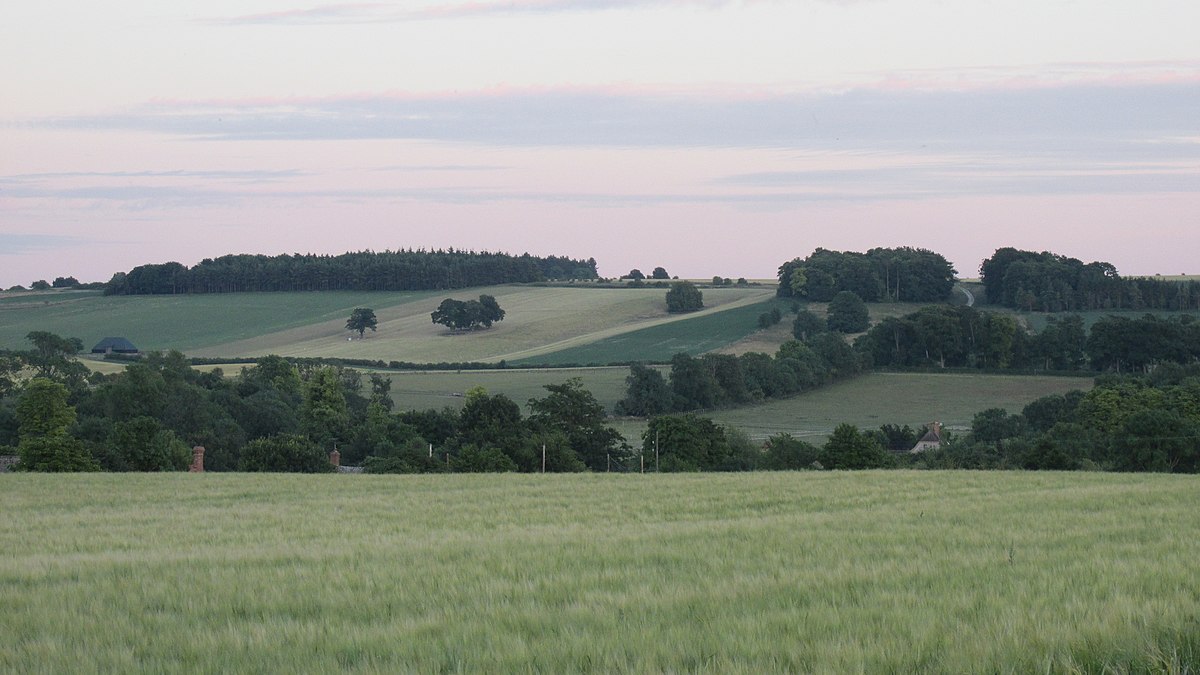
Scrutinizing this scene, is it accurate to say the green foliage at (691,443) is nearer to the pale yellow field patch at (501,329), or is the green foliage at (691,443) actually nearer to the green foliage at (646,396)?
the green foliage at (646,396)

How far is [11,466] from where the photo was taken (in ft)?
147

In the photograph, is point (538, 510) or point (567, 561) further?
point (538, 510)

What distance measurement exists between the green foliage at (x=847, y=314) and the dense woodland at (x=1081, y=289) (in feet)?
62.0

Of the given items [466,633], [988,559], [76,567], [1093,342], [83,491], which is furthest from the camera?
[1093,342]

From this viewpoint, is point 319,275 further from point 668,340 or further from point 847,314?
point 847,314

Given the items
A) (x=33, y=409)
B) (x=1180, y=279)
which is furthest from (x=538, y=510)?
(x=1180, y=279)

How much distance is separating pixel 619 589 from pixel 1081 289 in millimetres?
119233

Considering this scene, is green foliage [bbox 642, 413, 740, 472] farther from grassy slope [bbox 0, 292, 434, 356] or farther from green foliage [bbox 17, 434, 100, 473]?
grassy slope [bbox 0, 292, 434, 356]

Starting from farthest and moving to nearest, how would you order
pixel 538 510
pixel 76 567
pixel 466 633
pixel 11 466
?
pixel 11 466, pixel 538 510, pixel 76 567, pixel 466 633

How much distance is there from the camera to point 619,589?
32.1ft

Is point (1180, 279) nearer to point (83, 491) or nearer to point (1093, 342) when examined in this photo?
point (1093, 342)

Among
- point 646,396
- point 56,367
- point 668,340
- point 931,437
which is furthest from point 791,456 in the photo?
point 56,367

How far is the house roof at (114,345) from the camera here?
118 metres

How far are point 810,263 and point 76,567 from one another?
117 metres
